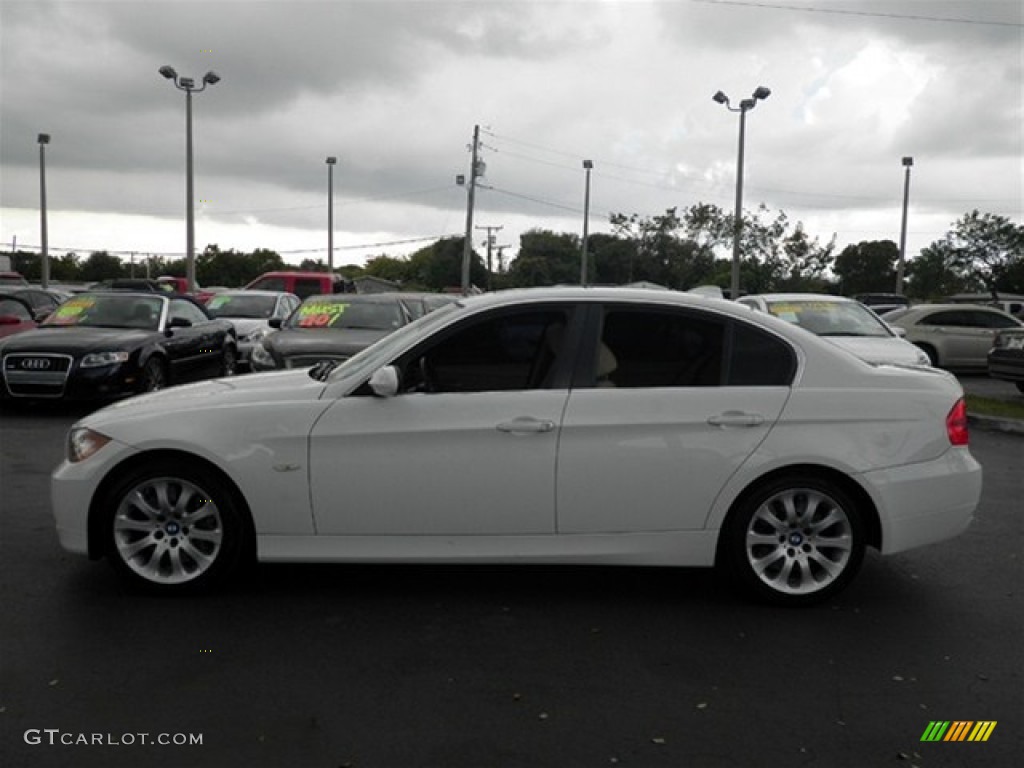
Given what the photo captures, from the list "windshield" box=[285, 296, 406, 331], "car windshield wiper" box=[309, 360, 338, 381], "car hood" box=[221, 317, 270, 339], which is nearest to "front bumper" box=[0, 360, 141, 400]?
"windshield" box=[285, 296, 406, 331]

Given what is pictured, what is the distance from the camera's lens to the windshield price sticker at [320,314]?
39.3ft

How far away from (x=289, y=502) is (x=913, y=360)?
8299 mm

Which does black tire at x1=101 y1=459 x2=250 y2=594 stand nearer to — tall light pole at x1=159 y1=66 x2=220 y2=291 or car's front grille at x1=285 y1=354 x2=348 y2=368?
car's front grille at x1=285 y1=354 x2=348 y2=368

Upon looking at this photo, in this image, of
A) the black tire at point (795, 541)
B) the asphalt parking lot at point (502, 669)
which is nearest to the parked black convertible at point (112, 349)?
the asphalt parking lot at point (502, 669)

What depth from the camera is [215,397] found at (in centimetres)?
489

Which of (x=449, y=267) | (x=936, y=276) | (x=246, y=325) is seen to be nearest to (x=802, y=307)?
(x=246, y=325)

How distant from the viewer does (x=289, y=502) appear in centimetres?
464

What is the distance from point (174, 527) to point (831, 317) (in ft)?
31.9

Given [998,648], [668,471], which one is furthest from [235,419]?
[998,648]

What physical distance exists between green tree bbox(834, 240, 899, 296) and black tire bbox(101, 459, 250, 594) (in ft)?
317

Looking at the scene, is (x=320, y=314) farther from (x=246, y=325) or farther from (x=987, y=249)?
(x=987, y=249)

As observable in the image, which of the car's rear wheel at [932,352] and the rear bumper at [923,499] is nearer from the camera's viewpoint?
the rear bumper at [923,499]

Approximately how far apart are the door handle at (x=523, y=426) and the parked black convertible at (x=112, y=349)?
7735mm

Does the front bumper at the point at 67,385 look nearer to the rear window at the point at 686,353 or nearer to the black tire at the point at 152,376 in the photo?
the black tire at the point at 152,376
